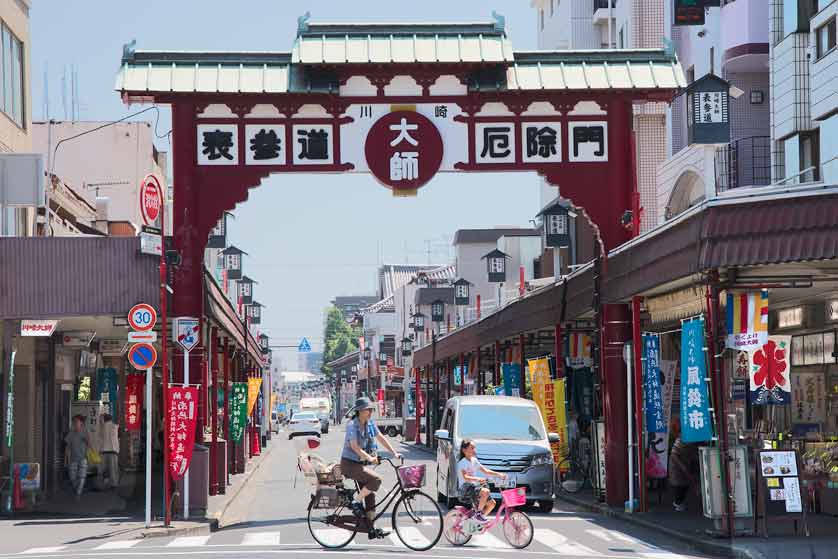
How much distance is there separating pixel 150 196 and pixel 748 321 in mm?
9729

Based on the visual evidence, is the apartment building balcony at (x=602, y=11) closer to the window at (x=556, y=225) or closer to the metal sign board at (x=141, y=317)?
the window at (x=556, y=225)

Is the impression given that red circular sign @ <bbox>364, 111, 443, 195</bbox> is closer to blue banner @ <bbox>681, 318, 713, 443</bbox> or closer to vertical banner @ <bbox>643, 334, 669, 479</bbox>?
vertical banner @ <bbox>643, 334, 669, 479</bbox>

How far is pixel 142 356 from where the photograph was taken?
23.1 m

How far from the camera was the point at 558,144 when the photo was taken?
2728 centimetres

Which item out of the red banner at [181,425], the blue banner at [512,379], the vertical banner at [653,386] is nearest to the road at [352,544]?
the red banner at [181,425]

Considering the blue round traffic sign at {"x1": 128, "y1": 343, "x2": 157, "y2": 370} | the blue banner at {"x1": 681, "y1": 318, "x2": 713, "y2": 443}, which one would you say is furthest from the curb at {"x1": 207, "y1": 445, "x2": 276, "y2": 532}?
the blue banner at {"x1": 681, "y1": 318, "x2": 713, "y2": 443}

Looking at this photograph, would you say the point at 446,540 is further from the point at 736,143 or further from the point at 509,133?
the point at 736,143

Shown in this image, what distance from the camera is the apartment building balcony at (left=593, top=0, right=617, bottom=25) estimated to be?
52375mm

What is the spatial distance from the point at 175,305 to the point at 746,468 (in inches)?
465

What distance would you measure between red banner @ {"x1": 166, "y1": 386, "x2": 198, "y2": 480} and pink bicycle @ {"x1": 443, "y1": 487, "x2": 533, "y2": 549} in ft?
21.3

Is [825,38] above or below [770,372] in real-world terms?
above

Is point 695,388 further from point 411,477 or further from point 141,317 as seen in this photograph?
point 141,317

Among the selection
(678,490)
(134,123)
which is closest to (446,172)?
(678,490)

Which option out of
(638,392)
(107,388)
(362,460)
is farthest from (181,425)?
(107,388)
